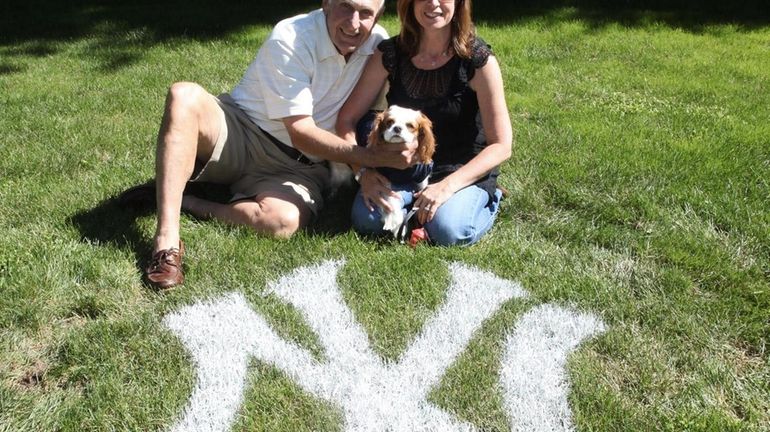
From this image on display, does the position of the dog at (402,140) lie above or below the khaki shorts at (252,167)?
above

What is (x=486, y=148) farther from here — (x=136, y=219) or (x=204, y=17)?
(x=204, y=17)

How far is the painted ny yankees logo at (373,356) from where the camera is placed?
2.40 m

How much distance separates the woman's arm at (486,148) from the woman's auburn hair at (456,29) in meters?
0.15

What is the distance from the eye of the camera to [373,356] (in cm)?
271

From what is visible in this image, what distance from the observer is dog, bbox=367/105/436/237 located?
3205 millimetres

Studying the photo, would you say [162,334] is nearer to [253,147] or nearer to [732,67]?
[253,147]

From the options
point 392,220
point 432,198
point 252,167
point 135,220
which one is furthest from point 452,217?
point 135,220

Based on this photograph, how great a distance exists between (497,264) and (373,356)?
93cm

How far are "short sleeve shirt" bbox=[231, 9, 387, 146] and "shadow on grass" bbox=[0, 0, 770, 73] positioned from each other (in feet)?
14.0

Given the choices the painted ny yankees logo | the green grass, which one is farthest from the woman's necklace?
the painted ny yankees logo

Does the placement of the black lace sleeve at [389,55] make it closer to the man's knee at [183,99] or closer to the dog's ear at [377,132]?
the dog's ear at [377,132]

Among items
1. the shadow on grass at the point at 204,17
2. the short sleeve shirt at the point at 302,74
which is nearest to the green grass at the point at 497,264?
the short sleeve shirt at the point at 302,74

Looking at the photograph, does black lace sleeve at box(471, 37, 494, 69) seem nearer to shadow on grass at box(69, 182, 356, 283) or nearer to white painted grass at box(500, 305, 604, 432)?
shadow on grass at box(69, 182, 356, 283)

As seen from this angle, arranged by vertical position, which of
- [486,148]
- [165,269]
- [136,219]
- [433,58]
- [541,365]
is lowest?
[136,219]
